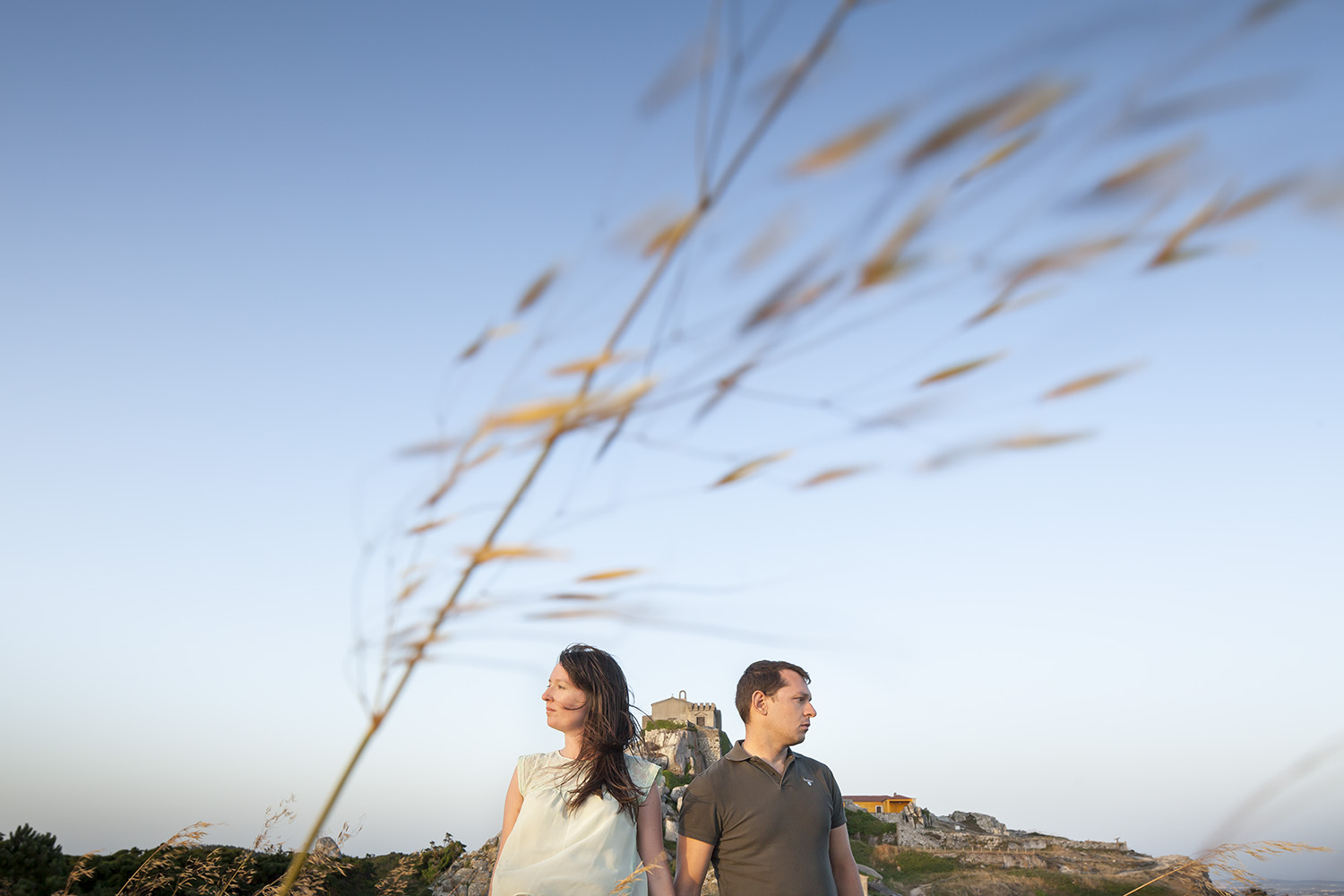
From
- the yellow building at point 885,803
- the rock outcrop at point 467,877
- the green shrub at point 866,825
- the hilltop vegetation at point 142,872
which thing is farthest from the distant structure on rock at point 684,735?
the hilltop vegetation at point 142,872

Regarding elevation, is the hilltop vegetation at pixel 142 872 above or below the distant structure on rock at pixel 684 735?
below

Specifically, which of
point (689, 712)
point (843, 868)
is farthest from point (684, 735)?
point (843, 868)

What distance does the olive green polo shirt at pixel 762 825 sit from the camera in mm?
3631

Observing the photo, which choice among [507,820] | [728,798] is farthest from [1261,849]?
[507,820]

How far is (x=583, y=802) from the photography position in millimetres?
3295

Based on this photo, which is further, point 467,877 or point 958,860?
point 958,860

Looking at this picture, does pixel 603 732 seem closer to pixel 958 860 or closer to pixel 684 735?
pixel 958 860

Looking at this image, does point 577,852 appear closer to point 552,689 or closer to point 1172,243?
point 552,689

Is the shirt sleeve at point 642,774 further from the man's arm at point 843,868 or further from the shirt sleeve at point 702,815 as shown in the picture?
the man's arm at point 843,868

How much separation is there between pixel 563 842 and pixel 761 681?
48.6 inches

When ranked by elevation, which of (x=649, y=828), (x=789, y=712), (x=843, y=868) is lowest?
(x=843, y=868)

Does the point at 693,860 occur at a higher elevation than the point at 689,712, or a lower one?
lower

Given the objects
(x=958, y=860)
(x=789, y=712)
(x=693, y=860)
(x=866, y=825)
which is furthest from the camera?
(x=866, y=825)

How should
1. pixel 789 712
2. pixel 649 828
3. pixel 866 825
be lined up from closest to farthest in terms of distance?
pixel 649 828 < pixel 789 712 < pixel 866 825
